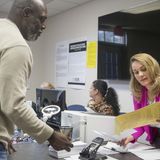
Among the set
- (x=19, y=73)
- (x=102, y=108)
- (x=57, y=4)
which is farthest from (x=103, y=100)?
(x=57, y=4)

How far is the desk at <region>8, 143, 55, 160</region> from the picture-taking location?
1562mm

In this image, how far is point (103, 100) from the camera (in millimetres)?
3139

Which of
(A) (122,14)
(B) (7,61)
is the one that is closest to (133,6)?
(A) (122,14)

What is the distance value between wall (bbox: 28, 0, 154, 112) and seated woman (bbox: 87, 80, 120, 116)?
0.49 m

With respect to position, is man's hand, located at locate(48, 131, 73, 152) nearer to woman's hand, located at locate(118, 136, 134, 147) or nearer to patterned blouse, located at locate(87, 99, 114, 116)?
woman's hand, located at locate(118, 136, 134, 147)

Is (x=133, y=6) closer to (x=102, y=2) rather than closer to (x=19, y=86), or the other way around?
(x=102, y=2)

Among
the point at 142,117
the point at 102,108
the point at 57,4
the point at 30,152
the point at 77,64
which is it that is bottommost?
the point at 30,152

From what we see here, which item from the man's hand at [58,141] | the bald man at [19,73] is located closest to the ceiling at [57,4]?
the bald man at [19,73]

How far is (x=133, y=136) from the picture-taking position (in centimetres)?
195

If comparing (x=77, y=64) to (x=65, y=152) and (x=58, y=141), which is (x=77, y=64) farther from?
(x=58, y=141)

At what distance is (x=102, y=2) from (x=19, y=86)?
321 cm

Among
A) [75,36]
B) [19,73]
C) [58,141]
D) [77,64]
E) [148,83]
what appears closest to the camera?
[19,73]

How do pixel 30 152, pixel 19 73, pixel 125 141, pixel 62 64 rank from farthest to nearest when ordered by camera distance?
pixel 62 64, pixel 125 141, pixel 30 152, pixel 19 73

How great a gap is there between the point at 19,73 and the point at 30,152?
725mm
